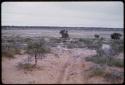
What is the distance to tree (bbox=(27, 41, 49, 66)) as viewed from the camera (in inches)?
156

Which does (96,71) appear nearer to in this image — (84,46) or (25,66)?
(84,46)

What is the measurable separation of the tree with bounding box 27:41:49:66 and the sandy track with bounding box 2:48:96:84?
0.14m

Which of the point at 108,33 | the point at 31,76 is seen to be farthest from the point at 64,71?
the point at 108,33

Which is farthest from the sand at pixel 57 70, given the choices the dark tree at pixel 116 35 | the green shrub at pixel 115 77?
the dark tree at pixel 116 35

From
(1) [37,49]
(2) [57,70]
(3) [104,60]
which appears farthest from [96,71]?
(1) [37,49]

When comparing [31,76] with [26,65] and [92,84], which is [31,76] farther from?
[92,84]

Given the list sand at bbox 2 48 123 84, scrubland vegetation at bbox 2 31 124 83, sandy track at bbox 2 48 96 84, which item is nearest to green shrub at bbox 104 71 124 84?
scrubland vegetation at bbox 2 31 124 83

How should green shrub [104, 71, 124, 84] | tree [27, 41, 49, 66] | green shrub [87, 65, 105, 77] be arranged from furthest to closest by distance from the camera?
tree [27, 41, 49, 66]
green shrub [87, 65, 105, 77]
green shrub [104, 71, 124, 84]

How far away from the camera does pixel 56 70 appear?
3.62 metres

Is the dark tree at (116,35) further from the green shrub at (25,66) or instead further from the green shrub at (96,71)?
the green shrub at (25,66)

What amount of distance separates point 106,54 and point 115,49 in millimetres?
307

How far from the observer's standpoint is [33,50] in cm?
410

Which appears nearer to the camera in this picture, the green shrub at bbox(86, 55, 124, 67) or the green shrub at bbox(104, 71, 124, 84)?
the green shrub at bbox(104, 71, 124, 84)

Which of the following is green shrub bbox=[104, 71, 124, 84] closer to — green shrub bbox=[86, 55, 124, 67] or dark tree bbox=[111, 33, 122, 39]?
green shrub bbox=[86, 55, 124, 67]
